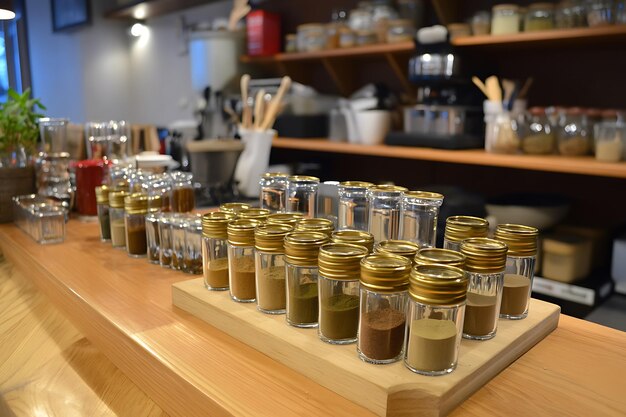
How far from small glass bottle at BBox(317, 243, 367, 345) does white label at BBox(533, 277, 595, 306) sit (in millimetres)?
1561

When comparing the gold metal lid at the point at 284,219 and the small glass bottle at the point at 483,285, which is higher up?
the gold metal lid at the point at 284,219

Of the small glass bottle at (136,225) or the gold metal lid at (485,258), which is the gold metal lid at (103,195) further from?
the gold metal lid at (485,258)

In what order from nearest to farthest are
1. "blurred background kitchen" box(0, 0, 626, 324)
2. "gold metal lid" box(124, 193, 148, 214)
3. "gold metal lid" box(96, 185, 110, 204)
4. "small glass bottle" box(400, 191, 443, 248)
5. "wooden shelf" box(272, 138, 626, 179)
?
"small glass bottle" box(400, 191, 443, 248) → "gold metal lid" box(124, 193, 148, 214) → "gold metal lid" box(96, 185, 110, 204) → "wooden shelf" box(272, 138, 626, 179) → "blurred background kitchen" box(0, 0, 626, 324)

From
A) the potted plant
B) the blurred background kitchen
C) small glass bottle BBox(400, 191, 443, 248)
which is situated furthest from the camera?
the blurred background kitchen

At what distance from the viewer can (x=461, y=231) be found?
88 centimetres

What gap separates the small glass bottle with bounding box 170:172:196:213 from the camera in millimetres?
1439

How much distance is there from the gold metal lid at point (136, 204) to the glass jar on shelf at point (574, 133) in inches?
66.1

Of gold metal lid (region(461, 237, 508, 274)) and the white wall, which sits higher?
the white wall

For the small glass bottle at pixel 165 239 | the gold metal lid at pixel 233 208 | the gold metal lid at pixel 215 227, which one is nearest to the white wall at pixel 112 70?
the small glass bottle at pixel 165 239

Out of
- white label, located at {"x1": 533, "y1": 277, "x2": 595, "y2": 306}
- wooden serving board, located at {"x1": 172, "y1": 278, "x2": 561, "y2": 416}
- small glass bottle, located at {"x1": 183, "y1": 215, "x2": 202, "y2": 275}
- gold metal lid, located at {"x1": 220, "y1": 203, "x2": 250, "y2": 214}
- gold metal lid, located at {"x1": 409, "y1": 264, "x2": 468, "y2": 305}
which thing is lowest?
white label, located at {"x1": 533, "y1": 277, "x2": 595, "y2": 306}

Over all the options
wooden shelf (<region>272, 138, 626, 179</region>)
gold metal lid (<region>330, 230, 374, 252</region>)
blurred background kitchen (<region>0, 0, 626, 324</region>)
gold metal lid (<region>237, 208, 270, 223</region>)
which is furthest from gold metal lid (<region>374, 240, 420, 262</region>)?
wooden shelf (<region>272, 138, 626, 179</region>)

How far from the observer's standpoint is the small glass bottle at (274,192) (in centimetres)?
118

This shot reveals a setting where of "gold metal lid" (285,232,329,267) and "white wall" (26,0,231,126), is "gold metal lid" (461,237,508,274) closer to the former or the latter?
"gold metal lid" (285,232,329,267)

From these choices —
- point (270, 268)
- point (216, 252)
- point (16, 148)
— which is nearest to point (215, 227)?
point (216, 252)
